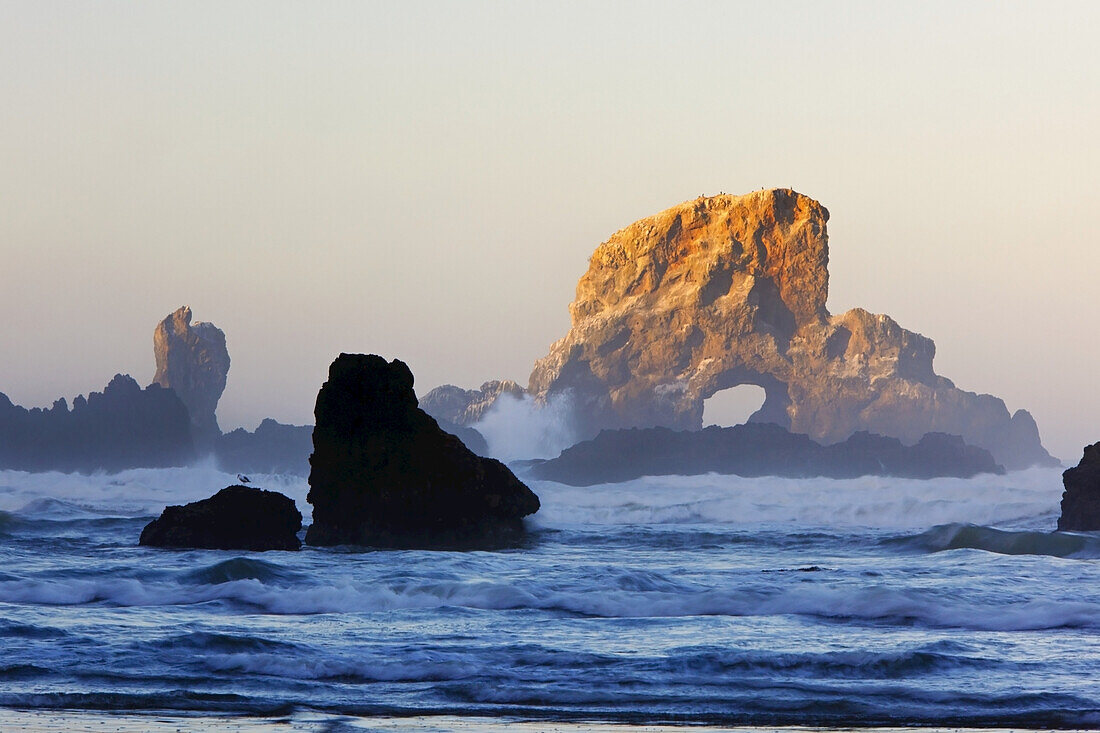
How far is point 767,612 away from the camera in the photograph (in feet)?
68.6

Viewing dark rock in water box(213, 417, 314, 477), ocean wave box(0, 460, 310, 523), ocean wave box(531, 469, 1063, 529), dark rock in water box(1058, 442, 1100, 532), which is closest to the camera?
dark rock in water box(1058, 442, 1100, 532)

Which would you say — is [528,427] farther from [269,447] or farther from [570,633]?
[570,633]

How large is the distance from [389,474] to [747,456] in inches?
2626

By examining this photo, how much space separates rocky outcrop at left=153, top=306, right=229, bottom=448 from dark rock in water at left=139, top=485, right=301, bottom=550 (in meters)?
97.1

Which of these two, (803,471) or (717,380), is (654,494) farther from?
(717,380)

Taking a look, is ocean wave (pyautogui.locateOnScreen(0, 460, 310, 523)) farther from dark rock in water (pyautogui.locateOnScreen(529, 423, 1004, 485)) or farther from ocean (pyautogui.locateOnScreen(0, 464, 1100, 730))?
dark rock in water (pyautogui.locateOnScreen(529, 423, 1004, 485))

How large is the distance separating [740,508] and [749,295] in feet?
230

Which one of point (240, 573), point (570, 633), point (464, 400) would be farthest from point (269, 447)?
point (570, 633)

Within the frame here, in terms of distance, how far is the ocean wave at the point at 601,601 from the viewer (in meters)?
20.1

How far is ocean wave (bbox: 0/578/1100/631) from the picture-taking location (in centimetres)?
2008

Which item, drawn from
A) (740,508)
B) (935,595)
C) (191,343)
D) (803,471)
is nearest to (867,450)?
(803,471)

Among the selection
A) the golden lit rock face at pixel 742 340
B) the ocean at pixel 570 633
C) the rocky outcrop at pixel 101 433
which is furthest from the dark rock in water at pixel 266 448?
the ocean at pixel 570 633

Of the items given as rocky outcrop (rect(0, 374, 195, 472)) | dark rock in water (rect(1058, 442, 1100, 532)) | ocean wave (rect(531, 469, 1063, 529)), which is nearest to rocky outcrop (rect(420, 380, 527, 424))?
rocky outcrop (rect(0, 374, 195, 472))

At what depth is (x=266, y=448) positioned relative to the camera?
4491 inches
